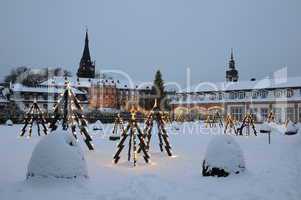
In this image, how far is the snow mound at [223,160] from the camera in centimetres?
1054

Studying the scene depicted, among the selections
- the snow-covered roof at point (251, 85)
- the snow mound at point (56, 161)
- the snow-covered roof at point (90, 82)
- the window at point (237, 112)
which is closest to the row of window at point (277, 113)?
the window at point (237, 112)

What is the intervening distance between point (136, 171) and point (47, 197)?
4838 mm

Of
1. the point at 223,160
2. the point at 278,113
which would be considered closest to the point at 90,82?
the point at 278,113

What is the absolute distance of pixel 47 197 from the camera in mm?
7781

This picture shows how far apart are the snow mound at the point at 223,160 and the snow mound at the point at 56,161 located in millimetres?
4214

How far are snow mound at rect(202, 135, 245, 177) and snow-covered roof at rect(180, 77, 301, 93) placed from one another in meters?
49.6

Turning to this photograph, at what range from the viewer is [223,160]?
34.9ft

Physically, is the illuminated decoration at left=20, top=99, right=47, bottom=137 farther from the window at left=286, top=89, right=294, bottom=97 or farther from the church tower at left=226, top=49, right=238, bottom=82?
the church tower at left=226, top=49, right=238, bottom=82

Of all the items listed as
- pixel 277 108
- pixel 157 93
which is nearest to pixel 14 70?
pixel 157 93

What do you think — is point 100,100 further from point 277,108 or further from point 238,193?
point 238,193

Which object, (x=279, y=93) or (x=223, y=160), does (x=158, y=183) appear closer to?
(x=223, y=160)

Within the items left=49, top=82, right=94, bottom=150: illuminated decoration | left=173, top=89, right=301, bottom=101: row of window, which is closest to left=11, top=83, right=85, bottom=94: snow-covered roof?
left=173, top=89, right=301, bottom=101: row of window

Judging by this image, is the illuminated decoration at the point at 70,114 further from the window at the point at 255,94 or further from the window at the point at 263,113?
the window at the point at 255,94

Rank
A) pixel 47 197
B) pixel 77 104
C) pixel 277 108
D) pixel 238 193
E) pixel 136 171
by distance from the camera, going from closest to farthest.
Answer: pixel 47 197
pixel 238 193
pixel 136 171
pixel 77 104
pixel 277 108
